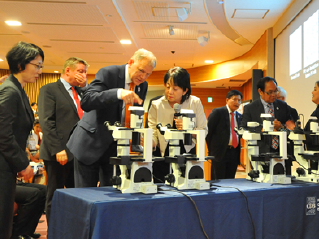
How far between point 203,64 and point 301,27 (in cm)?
578

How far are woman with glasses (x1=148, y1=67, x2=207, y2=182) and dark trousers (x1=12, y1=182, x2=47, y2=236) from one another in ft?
3.89

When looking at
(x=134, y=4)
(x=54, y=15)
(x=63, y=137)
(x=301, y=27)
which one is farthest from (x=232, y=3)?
(x=63, y=137)

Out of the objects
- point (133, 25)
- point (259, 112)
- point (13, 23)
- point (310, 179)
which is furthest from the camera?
point (133, 25)

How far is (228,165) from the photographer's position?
3885 millimetres

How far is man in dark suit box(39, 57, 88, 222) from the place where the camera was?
2.67 metres

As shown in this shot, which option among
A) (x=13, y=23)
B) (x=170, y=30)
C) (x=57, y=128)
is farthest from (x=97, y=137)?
(x=13, y=23)

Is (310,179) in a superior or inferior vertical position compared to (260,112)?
inferior

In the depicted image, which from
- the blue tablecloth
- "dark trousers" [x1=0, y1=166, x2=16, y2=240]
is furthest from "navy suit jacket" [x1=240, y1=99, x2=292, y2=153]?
"dark trousers" [x1=0, y1=166, x2=16, y2=240]

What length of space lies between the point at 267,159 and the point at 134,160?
1.04 meters

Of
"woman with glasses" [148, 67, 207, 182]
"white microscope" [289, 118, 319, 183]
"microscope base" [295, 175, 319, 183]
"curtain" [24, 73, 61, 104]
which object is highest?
"curtain" [24, 73, 61, 104]

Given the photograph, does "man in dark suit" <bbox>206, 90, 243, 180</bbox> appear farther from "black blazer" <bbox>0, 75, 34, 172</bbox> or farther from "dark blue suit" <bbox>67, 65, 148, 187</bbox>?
"black blazer" <bbox>0, 75, 34, 172</bbox>

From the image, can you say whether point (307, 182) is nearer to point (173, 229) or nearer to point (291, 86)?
point (173, 229)

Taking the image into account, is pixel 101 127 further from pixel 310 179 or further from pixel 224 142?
pixel 224 142

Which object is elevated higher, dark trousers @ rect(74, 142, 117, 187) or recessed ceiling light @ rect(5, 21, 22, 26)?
recessed ceiling light @ rect(5, 21, 22, 26)
